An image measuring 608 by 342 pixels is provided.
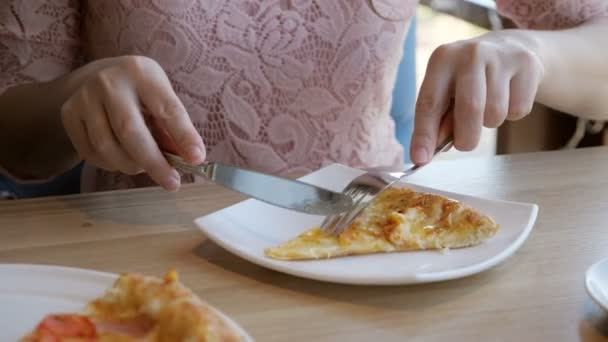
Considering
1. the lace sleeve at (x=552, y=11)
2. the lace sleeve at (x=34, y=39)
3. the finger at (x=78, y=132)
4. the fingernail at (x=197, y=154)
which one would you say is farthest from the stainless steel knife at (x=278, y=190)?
the lace sleeve at (x=552, y=11)

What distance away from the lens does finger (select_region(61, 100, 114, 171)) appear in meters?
0.73

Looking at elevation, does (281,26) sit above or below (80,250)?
above

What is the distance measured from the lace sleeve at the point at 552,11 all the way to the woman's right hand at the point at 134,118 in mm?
609

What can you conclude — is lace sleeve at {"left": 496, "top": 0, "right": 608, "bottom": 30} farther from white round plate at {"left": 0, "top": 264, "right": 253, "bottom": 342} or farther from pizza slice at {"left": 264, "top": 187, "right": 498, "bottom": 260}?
white round plate at {"left": 0, "top": 264, "right": 253, "bottom": 342}

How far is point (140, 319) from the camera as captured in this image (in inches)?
18.0

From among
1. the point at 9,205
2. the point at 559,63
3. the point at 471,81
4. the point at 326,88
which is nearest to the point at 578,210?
the point at 471,81

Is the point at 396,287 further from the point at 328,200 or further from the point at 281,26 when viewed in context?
the point at 281,26

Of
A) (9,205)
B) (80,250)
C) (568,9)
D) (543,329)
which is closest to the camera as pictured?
(543,329)

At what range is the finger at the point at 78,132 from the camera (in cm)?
73

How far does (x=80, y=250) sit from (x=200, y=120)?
0.35 metres

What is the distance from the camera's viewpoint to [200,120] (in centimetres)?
99

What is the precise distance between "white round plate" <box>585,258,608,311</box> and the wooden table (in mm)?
27

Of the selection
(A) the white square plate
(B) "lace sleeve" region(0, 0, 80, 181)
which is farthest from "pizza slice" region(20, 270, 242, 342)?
(B) "lace sleeve" region(0, 0, 80, 181)

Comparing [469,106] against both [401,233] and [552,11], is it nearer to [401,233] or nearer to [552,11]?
[401,233]
